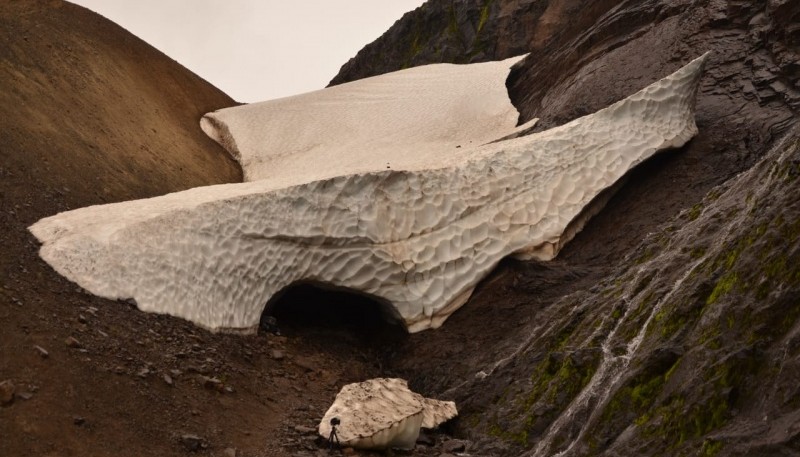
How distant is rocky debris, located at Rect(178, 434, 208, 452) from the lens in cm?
959

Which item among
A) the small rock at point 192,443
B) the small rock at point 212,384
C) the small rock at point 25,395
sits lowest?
the small rock at point 192,443

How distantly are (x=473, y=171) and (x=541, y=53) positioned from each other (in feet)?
37.5

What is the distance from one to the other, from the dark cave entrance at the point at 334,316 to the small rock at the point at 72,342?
4.49m

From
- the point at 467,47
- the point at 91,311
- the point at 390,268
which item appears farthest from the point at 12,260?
the point at 467,47

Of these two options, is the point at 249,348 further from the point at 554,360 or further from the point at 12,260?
the point at 554,360

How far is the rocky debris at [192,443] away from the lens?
9586mm

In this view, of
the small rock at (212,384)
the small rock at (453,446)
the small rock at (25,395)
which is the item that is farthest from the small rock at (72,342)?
the small rock at (453,446)

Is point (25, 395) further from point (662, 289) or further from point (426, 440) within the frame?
point (662, 289)

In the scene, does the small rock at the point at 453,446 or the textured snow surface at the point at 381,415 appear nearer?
the textured snow surface at the point at 381,415

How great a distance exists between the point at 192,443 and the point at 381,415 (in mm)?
2423

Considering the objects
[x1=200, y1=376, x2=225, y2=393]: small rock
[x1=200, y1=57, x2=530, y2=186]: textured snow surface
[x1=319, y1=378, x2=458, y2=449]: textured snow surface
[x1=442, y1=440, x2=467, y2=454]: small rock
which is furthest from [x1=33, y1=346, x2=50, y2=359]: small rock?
[x1=200, y1=57, x2=530, y2=186]: textured snow surface

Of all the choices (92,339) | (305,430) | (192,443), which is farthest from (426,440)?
(92,339)

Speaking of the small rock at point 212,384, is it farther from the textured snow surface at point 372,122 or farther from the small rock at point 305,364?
the textured snow surface at point 372,122

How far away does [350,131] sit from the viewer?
82.7ft
